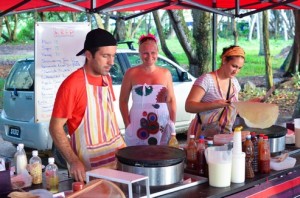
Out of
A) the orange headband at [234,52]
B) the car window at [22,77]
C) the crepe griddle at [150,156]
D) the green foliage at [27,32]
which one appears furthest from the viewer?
the green foliage at [27,32]

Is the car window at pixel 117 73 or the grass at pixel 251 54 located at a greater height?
the grass at pixel 251 54

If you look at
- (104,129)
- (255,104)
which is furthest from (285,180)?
(104,129)

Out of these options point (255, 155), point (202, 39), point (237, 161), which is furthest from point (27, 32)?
point (237, 161)

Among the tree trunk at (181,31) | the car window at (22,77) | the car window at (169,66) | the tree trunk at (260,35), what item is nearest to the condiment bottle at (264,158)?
the car window at (22,77)

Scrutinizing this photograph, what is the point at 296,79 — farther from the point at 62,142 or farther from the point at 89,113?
the point at 62,142

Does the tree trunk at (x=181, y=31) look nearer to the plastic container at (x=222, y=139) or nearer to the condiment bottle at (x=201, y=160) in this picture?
the plastic container at (x=222, y=139)

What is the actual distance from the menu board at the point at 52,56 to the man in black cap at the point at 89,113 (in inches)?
71.7

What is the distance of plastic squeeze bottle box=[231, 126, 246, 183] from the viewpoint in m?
2.42

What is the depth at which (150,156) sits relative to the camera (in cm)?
226

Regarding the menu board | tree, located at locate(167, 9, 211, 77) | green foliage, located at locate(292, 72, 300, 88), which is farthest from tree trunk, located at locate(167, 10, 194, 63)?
the menu board

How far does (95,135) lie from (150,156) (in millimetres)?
475

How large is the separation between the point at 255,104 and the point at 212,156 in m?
0.62

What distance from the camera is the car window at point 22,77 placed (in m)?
5.71

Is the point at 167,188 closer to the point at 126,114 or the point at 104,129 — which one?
the point at 104,129
